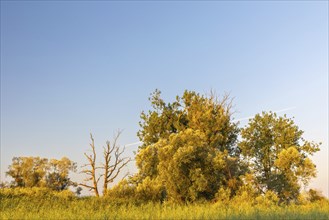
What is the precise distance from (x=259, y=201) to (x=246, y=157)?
7021 millimetres

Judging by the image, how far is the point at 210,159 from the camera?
3005 centimetres

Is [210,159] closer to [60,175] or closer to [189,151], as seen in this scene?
[189,151]

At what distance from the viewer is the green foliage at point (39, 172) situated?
52.7m

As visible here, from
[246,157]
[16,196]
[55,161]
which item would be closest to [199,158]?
[246,157]

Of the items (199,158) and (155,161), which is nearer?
(199,158)

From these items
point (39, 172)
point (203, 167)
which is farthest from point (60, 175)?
point (203, 167)

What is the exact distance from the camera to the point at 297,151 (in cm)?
3234

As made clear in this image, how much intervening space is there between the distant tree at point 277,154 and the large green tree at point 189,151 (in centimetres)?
212

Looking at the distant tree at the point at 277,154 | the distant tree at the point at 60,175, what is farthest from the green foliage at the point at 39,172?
the distant tree at the point at 277,154

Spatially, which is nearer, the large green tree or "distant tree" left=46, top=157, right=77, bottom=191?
the large green tree

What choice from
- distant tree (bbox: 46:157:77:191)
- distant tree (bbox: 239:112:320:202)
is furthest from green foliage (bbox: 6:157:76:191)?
distant tree (bbox: 239:112:320:202)

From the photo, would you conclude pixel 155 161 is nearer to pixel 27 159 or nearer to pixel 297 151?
pixel 297 151

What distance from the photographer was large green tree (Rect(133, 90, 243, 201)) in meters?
29.5

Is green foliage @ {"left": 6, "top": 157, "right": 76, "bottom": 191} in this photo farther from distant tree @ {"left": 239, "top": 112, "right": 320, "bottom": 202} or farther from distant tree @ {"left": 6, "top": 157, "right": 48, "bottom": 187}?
distant tree @ {"left": 239, "top": 112, "right": 320, "bottom": 202}
